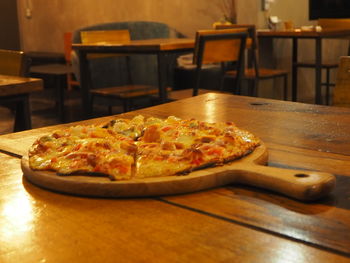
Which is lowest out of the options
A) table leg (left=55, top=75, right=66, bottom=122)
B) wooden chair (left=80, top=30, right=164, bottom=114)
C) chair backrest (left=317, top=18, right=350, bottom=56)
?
table leg (left=55, top=75, right=66, bottom=122)

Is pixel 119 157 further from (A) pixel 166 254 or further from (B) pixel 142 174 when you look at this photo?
(A) pixel 166 254

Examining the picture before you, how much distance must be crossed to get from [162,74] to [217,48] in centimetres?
42

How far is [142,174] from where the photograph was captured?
2.74 feet

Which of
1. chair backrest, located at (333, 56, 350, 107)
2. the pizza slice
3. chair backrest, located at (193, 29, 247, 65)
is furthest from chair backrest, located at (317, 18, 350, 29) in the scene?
the pizza slice

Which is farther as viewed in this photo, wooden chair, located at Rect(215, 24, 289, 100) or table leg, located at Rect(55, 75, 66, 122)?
table leg, located at Rect(55, 75, 66, 122)

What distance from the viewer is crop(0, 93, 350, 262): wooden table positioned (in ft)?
2.04

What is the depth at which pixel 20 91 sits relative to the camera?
200 cm

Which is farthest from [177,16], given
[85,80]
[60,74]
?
[85,80]

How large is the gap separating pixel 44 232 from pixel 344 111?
1010 millimetres

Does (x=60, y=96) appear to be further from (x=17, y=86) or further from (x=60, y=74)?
(x=17, y=86)

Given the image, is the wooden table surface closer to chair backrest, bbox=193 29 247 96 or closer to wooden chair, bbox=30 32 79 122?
chair backrest, bbox=193 29 247 96

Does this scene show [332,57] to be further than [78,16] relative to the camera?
No

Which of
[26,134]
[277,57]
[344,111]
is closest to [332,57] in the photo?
[277,57]

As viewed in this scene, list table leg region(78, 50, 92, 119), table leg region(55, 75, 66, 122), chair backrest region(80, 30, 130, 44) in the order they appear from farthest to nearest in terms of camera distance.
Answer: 1. table leg region(55, 75, 66, 122)
2. chair backrest region(80, 30, 130, 44)
3. table leg region(78, 50, 92, 119)
